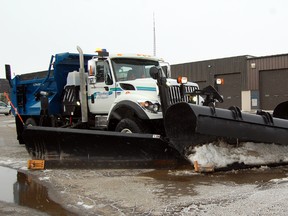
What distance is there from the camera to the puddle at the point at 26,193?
16.2 feet

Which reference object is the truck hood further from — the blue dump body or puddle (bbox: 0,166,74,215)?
puddle (bbox: 0,166,74,215)

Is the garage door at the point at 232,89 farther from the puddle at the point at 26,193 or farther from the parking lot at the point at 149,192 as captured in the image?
the puddle at the point at 26,193

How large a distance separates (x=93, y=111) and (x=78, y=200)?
399cm

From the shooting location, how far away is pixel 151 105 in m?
7.38

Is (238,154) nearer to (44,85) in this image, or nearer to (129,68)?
(129,68)

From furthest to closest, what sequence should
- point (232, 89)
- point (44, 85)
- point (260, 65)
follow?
point (232, 89) < point (260, 65) < point (44, 85)

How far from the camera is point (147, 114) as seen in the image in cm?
731

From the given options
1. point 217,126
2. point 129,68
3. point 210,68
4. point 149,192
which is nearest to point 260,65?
point 210,68

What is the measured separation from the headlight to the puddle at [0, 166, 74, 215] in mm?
2406

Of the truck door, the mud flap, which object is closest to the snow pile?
the mud flap

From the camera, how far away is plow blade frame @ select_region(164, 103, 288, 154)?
20.4 ft

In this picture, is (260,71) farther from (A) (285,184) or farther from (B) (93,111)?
(A) (285,184)

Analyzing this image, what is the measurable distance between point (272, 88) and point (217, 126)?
27.4 metres

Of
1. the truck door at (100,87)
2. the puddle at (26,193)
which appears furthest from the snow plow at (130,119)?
the puddle at (26,193)
